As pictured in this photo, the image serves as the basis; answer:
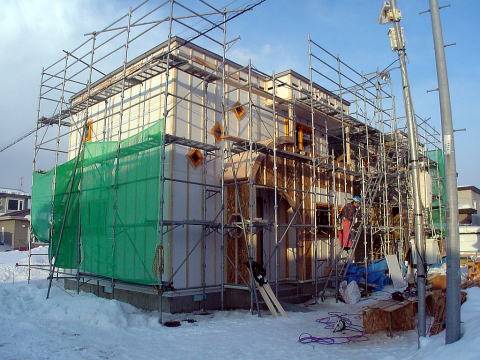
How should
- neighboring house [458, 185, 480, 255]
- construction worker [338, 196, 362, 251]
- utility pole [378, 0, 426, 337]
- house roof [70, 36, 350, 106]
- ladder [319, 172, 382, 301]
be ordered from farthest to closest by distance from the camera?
neighboring house [458, 185, 480, 255] < construction worker [338, 196, 362, 251] < ladder [319, 172, 382, 301] < house roof [70, 36, 350, 106] < utility pole [378, 0, 426, 337]

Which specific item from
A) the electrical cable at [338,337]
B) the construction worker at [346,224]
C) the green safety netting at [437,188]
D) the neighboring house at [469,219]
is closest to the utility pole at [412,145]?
the electrical cable at [338,337]

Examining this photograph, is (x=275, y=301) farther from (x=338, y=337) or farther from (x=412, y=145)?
(x=412, y=145)

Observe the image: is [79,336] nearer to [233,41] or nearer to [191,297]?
[191,297]

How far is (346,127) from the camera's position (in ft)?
54.9

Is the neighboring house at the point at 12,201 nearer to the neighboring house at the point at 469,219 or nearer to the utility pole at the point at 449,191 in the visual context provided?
the neighboring house at the point at 469,219

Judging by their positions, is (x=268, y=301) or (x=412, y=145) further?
(x=268, y=301)

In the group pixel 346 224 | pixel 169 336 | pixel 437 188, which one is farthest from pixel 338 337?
pixel 437 188

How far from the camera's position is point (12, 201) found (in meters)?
48.4

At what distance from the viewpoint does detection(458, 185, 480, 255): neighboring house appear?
80.8ft

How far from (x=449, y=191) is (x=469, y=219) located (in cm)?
2794

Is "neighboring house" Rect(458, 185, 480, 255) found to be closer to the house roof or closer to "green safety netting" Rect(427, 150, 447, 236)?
"green safety netting" Rect(427, 150, 447, 236)

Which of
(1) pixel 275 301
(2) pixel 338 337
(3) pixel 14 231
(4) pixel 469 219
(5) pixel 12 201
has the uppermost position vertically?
(5) pixel 12 201

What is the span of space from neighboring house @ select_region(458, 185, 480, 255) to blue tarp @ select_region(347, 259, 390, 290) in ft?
36.4

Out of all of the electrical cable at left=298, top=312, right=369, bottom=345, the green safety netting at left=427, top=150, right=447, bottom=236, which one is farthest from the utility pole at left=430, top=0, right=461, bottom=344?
the green safety netting at left=427, top=150, right=447, bottom=236
